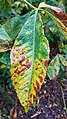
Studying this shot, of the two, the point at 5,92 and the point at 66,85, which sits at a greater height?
the point at 5,92

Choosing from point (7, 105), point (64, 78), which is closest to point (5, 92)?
point (7, 105)

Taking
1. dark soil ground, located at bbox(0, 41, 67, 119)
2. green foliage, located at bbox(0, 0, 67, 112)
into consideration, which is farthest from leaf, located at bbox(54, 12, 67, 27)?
dark soil ground, located at bbox(0, 41, 67, 119)

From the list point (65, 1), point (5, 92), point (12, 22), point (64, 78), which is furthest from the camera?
point (64, 78)

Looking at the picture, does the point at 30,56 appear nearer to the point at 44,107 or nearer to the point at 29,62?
the point at 29,62

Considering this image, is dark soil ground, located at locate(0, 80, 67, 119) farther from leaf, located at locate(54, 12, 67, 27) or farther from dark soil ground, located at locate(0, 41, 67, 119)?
leaf, located at locate(54, 12, 67, 27)

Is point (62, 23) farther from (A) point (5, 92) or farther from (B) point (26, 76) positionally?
(A) point (5, 92)
